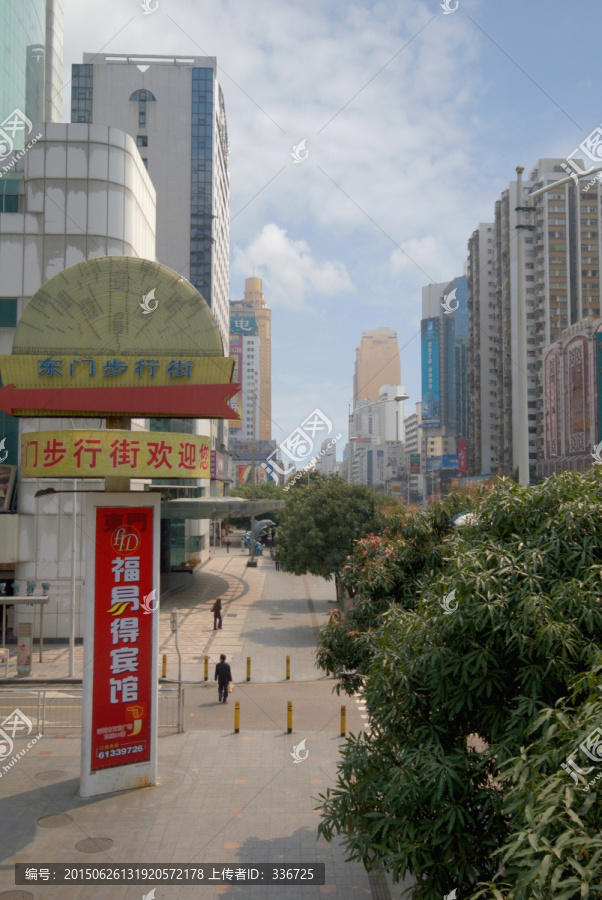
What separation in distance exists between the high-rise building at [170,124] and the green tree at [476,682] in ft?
211

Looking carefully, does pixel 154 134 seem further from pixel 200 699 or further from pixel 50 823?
pixel 50 823

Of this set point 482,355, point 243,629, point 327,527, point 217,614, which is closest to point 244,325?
point 482,355

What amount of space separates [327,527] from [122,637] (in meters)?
18.2

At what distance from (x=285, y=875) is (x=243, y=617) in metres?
21.6

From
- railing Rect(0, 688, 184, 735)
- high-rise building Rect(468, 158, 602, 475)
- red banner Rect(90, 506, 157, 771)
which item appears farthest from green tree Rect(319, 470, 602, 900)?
high-rise building Rect(468, 158, 602, 475)

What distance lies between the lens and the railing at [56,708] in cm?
1584

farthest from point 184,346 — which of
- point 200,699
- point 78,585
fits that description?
point 78,585

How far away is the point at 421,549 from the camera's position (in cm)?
1038

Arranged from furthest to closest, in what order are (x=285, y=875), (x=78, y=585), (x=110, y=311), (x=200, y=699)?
(x=78, y=585), (x=200, y=699), (x=110, y=311), (x=285, y=875)

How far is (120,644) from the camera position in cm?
1230

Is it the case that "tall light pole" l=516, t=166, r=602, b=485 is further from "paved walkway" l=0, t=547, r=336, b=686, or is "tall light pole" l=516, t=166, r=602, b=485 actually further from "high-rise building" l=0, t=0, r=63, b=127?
"high-rise building" l=0, t=0, r=63, b=127

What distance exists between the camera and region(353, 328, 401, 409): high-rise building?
162m

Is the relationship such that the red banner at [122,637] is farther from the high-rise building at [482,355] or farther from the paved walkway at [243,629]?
the high-rise building at [482,355]

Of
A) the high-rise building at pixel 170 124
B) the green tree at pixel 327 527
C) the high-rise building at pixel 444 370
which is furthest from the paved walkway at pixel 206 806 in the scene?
the high-rise building at pixel 444 370
